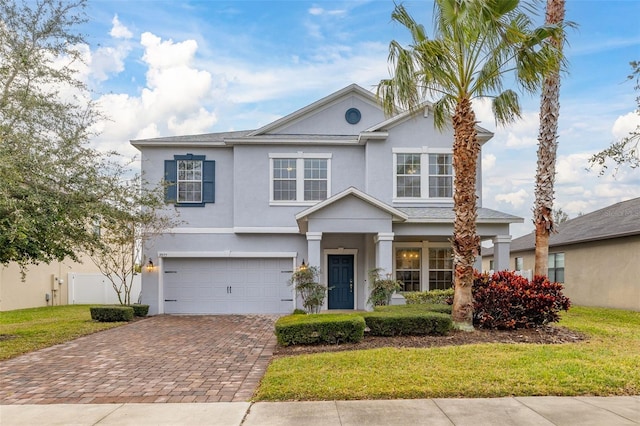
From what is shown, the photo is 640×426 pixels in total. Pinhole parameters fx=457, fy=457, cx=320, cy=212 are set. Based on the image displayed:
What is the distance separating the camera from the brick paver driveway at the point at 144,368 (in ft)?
20.9

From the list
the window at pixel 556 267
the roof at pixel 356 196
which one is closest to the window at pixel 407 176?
the roof at pixel 356 196

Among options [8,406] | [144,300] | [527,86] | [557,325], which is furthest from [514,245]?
[8,406]

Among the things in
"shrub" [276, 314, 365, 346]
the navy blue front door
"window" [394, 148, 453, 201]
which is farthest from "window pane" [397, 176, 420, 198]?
"shrub" [276, 314, 365, 346]

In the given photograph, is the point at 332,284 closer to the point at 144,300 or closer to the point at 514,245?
the point at 144,300

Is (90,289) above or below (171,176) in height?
below

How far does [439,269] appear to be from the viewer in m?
17.5

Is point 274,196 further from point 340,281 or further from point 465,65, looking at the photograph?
point 465,65

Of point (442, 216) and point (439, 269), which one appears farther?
point (439, 269)

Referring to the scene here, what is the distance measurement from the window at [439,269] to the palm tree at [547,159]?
4.28m

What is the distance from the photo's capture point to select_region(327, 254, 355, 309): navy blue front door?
1697 cm

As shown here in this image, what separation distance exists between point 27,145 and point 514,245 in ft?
81.9

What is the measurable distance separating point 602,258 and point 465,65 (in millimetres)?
12789

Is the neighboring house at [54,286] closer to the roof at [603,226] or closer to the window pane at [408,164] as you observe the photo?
the window pane at [408,164]

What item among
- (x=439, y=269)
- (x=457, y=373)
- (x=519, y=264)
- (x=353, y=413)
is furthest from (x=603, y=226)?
(x=353, y=413)
